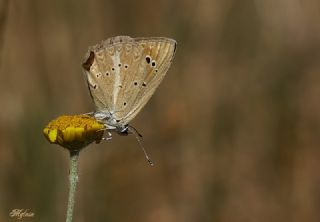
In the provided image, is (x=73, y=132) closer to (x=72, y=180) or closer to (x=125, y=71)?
(x=72, y=180)

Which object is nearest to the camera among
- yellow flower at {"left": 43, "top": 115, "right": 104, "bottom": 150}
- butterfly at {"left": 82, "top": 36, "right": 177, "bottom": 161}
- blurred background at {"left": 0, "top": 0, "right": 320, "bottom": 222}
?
yellow flower at {"left": 43, "top": 115, "right": 104, "bottom": 150}

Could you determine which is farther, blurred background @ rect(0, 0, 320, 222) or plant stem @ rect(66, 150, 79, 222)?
blurred background @ rect(0, 0, 320, 222)

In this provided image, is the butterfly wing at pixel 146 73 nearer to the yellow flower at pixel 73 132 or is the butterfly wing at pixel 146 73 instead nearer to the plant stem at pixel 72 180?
the yellow flower at pixel 73 132

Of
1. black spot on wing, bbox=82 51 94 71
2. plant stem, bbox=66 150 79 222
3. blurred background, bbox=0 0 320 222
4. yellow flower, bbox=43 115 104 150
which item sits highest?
black spot on wing, bbox=82 51 94 71

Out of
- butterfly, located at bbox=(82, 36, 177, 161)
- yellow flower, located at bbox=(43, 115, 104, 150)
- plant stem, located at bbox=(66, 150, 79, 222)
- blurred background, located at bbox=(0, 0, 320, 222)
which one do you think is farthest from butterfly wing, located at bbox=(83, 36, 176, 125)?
blurred background, located at bbox=(0, 0, 320, 222)

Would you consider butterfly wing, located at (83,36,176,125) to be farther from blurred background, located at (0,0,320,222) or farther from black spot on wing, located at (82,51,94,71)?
blurred background, located at (0,0,320,222)

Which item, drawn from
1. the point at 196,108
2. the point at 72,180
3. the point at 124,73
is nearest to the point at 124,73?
the point at 124,73

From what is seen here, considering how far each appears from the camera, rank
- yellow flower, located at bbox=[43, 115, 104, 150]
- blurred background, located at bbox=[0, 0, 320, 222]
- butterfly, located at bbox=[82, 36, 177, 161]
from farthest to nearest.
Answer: blurred background, located at bbox=[0, 0, 320, 222] → butterfly, located at bbox=[82, 36, 177, 161] → yellow flower, located at bbox=[43, 115, 104, 150]
